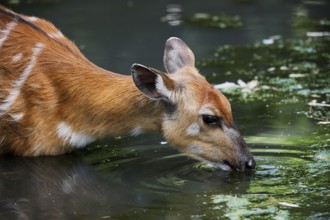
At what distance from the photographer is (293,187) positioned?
22.4ft

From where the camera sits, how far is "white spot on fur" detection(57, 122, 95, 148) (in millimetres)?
7984

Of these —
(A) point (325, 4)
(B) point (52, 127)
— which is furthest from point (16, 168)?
(A) point (325, 4)

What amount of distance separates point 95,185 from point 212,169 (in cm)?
111

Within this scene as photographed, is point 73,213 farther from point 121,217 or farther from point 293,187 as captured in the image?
point 293,187

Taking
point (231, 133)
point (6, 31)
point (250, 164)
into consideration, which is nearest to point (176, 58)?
point (231, 133)

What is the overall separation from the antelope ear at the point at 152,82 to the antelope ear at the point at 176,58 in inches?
23.5

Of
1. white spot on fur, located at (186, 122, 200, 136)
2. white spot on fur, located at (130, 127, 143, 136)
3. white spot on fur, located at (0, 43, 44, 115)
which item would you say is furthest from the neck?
white spot on fur, located at (0, 43, 44, 115)

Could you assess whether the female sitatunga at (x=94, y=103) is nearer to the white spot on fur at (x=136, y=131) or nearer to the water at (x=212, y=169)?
the white spot on fur at (x=136, y=131)

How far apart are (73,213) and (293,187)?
1.87 meters

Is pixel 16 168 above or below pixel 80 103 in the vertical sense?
below

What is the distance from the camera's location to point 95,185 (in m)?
7.29

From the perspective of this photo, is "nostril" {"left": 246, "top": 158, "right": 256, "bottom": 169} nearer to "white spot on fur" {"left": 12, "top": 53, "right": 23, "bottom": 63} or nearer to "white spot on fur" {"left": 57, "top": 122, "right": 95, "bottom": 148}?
"white spot on fur" {"left": 57, "top": 122, "right": 95, "bottom": 148}

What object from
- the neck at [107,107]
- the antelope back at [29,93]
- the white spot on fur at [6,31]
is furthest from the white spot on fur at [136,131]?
the white spot on fur at [6,31]

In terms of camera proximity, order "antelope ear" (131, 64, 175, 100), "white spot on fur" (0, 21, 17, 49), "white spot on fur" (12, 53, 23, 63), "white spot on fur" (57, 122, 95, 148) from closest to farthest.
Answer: "antelope ear" (131, 64, 175, 100)
"white spot on fur" (57, 122, 95, 148)
"white spot on fur" (12, 53, 23, 63)
"white spot on fur" (0, 21, 17, 49)
